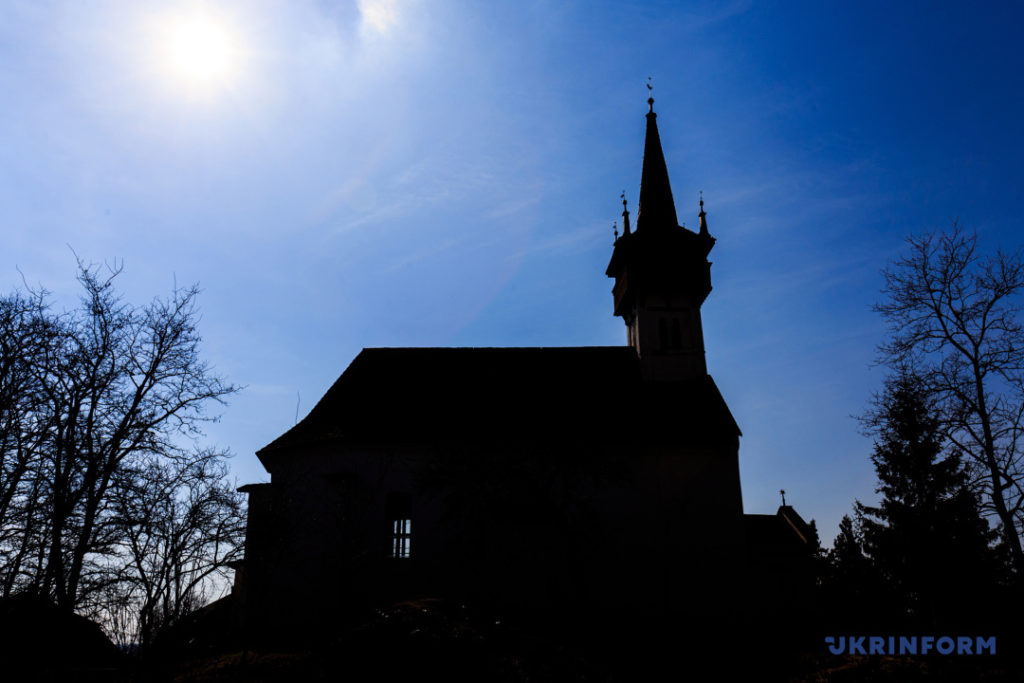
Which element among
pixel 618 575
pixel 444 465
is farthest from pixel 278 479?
pixel 618 575

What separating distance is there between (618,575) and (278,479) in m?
13.3

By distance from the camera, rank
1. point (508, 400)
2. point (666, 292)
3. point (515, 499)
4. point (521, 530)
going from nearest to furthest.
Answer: point (515, 499)
point (521, 530)
point (508, 400)
point (666, 292)

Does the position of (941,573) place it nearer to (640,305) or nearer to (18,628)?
(640,305)

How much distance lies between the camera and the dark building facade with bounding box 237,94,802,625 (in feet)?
73.6

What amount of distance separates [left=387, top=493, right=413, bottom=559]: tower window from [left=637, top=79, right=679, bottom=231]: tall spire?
16450mm

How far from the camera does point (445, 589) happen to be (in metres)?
22.6

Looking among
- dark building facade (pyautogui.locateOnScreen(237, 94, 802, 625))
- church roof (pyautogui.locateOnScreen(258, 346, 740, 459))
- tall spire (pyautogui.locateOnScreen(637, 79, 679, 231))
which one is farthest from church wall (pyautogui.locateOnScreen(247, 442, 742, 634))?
tall spire (pyautogui.locateOnScreen(637, 79, 679, 231))

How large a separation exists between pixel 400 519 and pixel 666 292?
1515 cm

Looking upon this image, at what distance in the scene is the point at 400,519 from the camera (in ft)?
79.2

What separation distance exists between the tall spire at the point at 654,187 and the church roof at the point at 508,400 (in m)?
6.70

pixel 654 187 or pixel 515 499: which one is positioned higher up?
pixel 654 187

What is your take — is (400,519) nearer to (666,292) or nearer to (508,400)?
(508,400)

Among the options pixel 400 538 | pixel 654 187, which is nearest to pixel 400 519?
pixel 400 538

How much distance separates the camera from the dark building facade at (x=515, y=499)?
22422 millimetres
